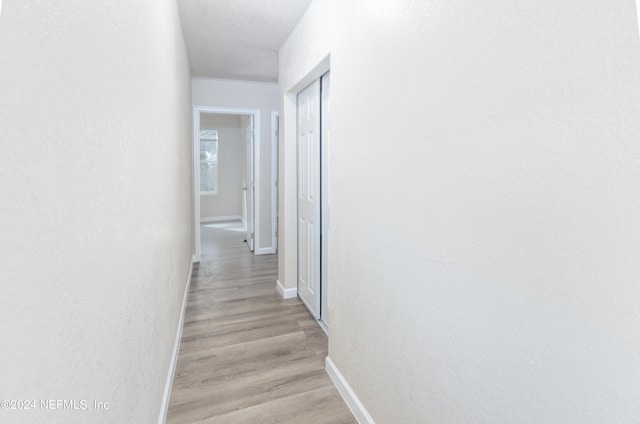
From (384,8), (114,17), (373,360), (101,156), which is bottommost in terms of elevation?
(373,360)

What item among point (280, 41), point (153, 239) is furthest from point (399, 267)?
point (280, 41)

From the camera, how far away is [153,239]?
140cm

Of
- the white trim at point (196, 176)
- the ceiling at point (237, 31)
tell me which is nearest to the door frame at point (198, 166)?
the white trim at point (196, 176)

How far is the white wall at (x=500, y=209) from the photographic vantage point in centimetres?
67

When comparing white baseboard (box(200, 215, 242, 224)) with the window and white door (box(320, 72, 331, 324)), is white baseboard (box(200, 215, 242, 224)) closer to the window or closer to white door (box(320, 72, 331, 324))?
the window

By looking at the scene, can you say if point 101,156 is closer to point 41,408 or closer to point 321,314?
point 41,408

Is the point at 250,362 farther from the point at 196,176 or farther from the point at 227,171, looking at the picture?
the point at 227,171

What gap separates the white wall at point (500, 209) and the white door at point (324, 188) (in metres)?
0.93

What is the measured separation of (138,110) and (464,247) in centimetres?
115

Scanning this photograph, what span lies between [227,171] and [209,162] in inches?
17.7

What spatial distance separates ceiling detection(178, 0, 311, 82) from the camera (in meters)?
2.38

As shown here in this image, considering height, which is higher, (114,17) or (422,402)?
(114,17)

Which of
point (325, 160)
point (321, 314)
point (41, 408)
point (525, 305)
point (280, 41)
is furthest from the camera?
point (280, 41)

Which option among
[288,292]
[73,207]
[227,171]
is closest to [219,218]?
[227,171]
